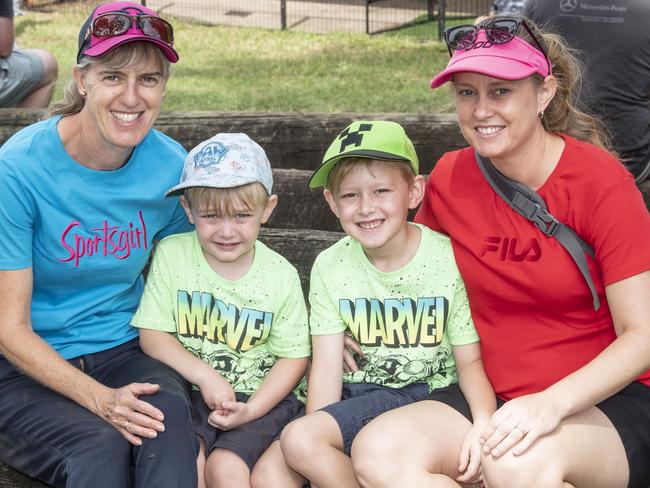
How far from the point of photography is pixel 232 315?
3035 mm

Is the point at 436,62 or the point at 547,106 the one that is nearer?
the point at 547,106

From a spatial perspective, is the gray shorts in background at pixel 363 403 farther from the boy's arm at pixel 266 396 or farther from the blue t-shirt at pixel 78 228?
the blue t-shirt at pixel 78 228

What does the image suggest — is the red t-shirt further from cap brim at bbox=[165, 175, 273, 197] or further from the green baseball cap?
cap brim at bbox=[165, 175, 273, 197]

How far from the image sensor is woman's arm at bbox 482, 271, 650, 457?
8.29ft

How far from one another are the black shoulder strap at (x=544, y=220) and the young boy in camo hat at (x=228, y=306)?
73cm

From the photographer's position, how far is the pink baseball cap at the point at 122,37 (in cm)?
287

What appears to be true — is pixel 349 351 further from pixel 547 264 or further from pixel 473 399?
pixel 547 264

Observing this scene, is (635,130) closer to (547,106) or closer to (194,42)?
(547,106)

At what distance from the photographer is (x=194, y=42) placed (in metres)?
11.2

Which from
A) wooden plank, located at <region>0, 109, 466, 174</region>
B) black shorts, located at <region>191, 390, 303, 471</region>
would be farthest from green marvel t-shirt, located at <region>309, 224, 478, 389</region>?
wooden plank, located at <region>0, 109, 466, 174</region>

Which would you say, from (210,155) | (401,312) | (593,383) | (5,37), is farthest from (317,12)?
(593,383)

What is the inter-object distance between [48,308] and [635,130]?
2910 mm

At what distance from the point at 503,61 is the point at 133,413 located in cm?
137

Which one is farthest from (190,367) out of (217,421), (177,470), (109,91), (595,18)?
(595,18)
